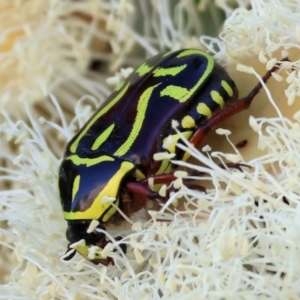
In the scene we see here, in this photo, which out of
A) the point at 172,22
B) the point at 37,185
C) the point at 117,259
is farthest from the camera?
the point at 172,22

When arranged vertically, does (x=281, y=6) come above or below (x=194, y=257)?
above

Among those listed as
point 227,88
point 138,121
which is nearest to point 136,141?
point 138,121

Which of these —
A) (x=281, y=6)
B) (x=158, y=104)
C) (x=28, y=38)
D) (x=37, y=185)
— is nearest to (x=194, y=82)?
(x=158, y=104)

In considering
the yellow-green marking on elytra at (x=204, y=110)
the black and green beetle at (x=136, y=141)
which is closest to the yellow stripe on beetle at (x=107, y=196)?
the black and green beetle at (x=136, y=141)

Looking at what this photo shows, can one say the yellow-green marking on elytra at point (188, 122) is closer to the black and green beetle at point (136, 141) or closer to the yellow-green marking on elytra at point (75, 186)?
the black and green beetle at point (136, 141)

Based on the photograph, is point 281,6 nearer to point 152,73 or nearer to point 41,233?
point 152,73

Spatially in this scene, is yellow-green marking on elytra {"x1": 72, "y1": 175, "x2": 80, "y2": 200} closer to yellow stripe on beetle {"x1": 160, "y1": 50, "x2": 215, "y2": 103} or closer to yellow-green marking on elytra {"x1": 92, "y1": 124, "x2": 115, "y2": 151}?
yellow-green marking on elytra {"x1": 92, "y1": 124, "x2": 115, "y2": 151}

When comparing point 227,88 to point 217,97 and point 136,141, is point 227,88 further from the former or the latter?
point 136,141
